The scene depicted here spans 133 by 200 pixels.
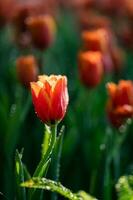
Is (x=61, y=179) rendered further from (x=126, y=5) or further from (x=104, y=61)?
(x=126, y=5)

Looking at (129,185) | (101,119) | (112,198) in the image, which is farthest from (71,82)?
(129,185)

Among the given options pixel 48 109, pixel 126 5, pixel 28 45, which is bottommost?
pixel 48 109

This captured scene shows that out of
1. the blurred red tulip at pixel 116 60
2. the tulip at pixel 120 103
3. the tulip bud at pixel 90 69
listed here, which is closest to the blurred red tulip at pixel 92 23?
the blurred red tulip at pixel 116 60

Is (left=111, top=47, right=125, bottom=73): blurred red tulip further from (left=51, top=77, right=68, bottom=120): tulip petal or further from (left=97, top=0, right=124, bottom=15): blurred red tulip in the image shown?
(left=51, top=77, right=68, bottom=120): tulip petal

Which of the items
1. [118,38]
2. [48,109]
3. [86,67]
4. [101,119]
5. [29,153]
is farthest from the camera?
[118,38]

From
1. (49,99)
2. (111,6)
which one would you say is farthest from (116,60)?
(49,99)
